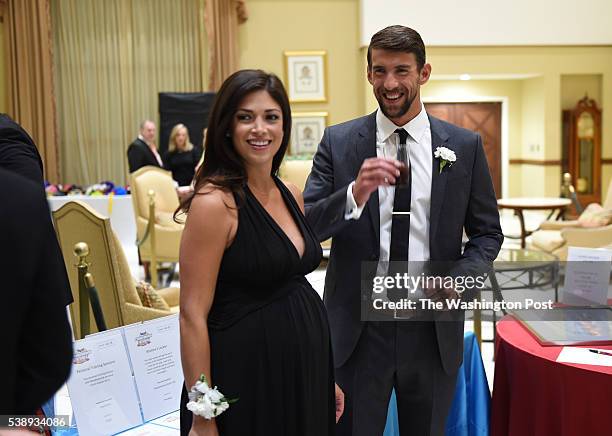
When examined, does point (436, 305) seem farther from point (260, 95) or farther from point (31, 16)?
point (31, 16)

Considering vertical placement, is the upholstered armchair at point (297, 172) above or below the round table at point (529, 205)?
above

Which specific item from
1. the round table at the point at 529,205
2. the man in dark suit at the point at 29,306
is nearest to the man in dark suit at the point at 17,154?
the man in dark suit at the point at 29,306

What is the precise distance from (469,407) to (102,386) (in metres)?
1.46

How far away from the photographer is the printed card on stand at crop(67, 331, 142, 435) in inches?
100

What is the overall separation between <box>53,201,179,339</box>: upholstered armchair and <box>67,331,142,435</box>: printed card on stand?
0.68m

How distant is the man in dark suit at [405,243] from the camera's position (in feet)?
6.75

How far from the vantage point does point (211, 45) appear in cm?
1023

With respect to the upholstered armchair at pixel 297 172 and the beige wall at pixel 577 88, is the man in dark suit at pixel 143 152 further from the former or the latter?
the beige wall at pixel 577 88

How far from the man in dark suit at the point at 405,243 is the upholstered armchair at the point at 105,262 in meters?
1.50

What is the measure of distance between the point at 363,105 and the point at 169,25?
330 cm

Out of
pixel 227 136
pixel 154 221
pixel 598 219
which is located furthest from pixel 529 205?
pixel 227 136

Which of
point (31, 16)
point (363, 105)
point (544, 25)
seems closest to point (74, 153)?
point (31, 16)

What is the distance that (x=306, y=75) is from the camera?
34.5 ft

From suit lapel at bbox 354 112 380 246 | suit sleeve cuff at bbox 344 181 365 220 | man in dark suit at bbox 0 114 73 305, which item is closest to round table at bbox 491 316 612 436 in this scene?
suit lapel at bbox 354 112 380 246
